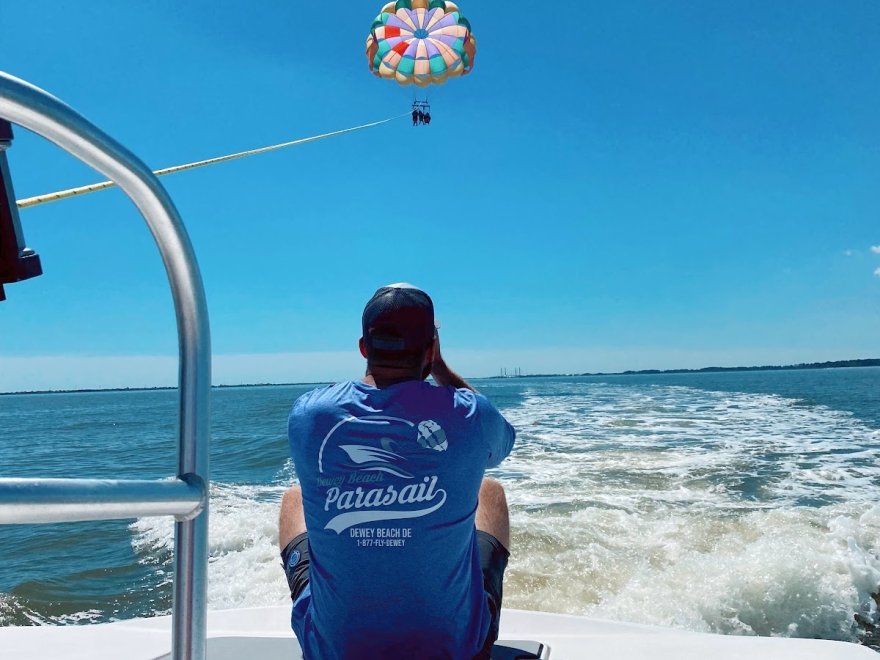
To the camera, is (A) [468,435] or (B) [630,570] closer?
(A) [468,435]

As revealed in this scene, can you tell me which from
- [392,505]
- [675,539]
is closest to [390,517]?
[392,505]

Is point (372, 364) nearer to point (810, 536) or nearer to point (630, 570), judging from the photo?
point (630, 570)

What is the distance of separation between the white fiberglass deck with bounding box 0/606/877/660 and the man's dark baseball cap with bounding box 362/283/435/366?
0.93 meters

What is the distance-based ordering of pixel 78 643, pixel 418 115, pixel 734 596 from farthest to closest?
pixel 418 115 < pixel 734 596 < pixel 78 643

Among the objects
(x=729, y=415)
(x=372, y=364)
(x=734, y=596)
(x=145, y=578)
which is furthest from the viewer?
(x=729, y=415)

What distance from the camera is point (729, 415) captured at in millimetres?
19625

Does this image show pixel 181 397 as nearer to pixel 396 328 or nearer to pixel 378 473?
pixel 378 473

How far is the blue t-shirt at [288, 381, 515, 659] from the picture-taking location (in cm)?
150

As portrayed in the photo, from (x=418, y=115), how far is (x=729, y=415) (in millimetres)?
14227

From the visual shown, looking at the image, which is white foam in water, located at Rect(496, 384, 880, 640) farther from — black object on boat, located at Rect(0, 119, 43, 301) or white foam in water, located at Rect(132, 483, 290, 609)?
black object on boat, located at Rect(0, 119, 43, 301)

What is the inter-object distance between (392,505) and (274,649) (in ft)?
2.67

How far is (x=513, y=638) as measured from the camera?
2168mm

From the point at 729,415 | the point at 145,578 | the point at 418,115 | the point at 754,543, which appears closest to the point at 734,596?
the point at 754,543

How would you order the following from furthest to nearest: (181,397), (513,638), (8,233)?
(513,638) < (181,397) < (8,233)
